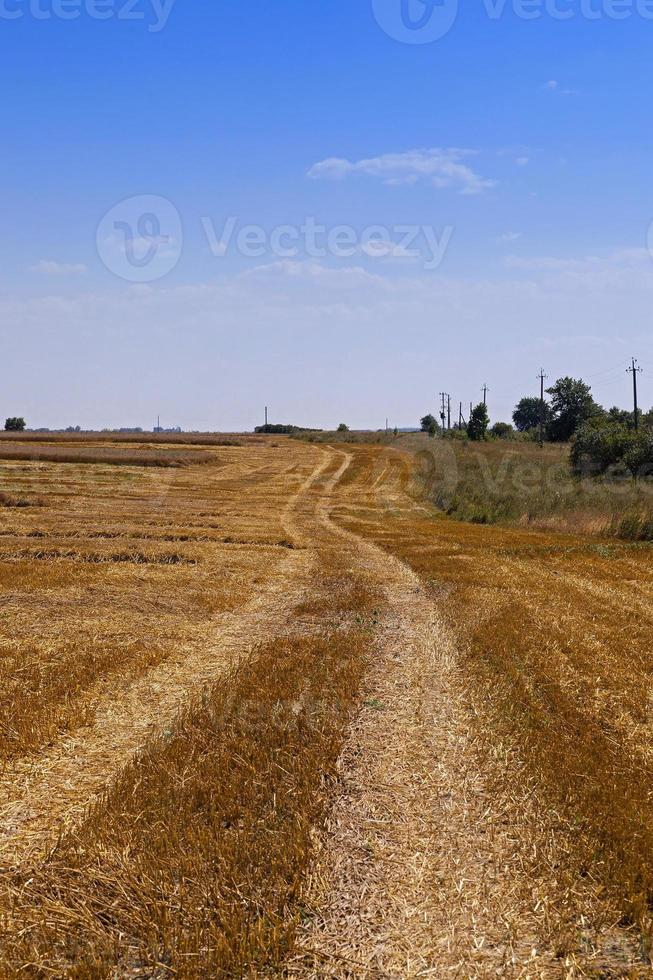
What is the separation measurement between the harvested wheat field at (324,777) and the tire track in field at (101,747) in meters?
0.04

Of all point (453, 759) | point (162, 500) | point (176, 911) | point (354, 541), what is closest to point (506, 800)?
point (453, 759)

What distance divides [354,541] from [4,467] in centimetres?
3429

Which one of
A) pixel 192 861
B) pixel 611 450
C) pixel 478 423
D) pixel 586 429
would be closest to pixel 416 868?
pixel 192 861

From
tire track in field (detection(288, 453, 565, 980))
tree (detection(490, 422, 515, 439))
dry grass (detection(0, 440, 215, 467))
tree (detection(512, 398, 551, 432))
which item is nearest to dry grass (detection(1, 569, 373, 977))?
tire track in field (detection(288, 453, 565, 980))

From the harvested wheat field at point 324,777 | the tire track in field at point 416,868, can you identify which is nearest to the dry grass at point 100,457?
the harvested wheat field at point 324,777

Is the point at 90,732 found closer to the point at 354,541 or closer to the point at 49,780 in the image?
the point at 49,780

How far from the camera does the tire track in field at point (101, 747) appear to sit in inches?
241

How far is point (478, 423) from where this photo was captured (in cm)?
9869

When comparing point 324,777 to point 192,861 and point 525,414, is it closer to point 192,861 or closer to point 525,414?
point 192,861

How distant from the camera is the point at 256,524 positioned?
26.9 meters

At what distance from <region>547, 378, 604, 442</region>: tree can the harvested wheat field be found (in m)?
83.2

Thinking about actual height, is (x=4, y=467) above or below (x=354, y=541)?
above

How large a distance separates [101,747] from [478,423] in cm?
9512

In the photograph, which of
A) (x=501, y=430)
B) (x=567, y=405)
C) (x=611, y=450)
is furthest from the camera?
(x=501, y=430)
